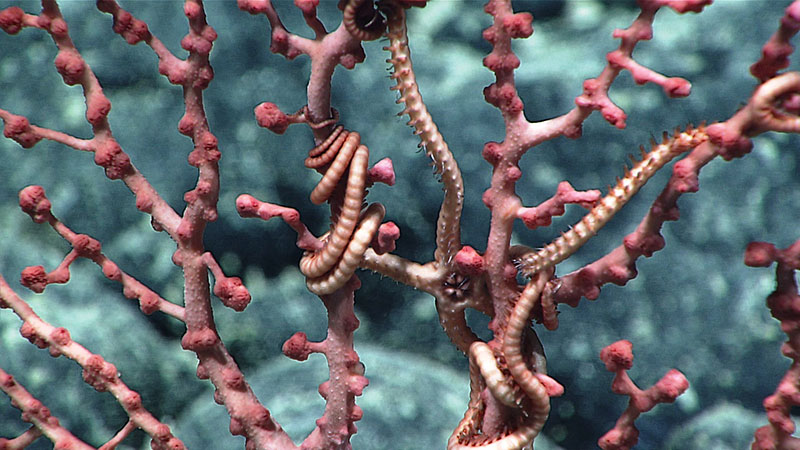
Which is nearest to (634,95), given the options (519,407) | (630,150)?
(630,150)

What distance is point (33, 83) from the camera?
85.3 inches

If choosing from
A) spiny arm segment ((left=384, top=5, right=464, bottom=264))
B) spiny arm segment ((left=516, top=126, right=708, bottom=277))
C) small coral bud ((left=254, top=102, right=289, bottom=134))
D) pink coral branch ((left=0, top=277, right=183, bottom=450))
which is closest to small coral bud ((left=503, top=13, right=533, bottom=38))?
spiny arm segment ((left=384, top=5, right=464, bottom=264))

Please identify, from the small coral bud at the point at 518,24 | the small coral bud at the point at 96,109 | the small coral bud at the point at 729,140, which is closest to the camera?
the small coral bud at the point at 729,140

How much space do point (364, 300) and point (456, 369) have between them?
0.39 m

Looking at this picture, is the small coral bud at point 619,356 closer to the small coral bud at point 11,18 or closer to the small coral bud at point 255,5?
the small coral bud at point 255,5

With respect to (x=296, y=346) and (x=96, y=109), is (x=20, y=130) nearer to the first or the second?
(x=96, y=109)

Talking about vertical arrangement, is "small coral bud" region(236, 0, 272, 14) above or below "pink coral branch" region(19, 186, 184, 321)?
above

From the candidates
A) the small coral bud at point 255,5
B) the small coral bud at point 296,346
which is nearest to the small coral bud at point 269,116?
the small coral bud at point 255,5

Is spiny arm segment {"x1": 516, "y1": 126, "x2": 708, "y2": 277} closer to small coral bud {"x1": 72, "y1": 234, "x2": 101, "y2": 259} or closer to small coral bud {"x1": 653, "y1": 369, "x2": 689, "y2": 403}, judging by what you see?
small coral bud {"x1": 653, "y1": 369, "x2": 689, "y2": 403}

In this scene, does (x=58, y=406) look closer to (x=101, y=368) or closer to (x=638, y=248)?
(x=101, y=368)

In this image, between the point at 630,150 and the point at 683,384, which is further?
the point at 630,150

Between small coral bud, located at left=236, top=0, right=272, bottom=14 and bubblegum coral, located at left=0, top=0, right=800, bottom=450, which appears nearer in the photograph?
small coral bud, located at left=236, top=0, right=272, bottom=14

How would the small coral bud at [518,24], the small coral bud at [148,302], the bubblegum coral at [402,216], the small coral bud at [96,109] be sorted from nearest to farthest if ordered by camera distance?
the small coral bud at [518,24] → the small coral bud at [96,109] → the small coral bud at [148,302] → the bubblegum coral at [402,216]

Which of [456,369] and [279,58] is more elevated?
[279,58]
